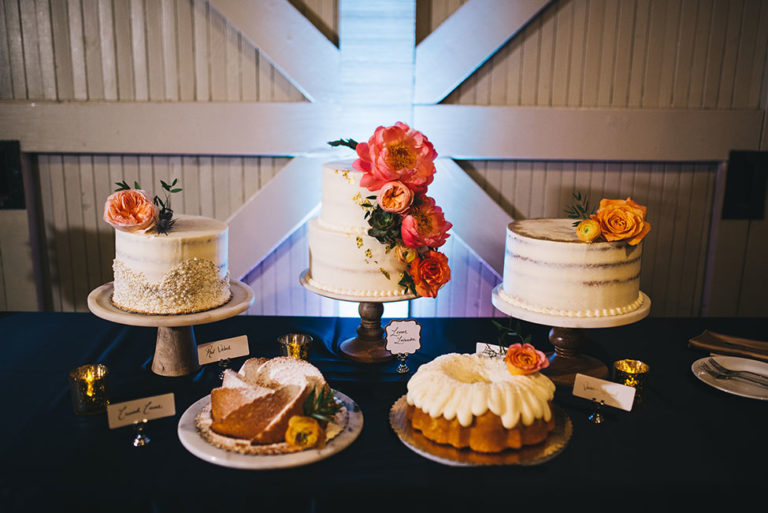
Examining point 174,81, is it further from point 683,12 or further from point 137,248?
point 683,12

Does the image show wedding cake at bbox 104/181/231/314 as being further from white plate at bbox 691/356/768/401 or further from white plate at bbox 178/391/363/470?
white plate at bbox 691/356/768/401

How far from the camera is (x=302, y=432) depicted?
1345 mm

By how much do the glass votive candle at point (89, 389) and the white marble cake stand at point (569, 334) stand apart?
3.82ft

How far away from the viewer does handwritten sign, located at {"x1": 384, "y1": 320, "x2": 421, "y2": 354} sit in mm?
1854

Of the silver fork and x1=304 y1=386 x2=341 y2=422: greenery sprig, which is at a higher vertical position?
x1=304 y1=386 x2=341 y2=422: greenery sprig

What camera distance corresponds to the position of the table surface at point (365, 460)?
1.29 metres

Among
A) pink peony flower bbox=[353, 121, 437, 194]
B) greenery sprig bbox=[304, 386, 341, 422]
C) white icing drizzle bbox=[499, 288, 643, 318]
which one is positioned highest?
pink peony flower bbox=[353, 121, 437, 194]

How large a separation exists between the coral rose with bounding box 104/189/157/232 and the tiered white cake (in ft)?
1.75

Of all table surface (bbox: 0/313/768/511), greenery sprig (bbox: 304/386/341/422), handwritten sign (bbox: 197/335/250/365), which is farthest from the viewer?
handwritten sign (bbox: 197/335/250/365)

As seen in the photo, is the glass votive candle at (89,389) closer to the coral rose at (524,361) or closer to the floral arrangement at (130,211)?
the floral arrangement at (130,211)

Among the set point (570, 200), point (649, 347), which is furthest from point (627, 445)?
point (570, 200)

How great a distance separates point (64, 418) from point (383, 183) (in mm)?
1089

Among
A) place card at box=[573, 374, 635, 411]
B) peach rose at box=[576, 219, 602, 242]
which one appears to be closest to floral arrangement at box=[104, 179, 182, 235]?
peach rose at box=[576, 219, 602, 242]

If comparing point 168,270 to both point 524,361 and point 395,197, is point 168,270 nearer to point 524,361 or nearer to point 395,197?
point 395,197
